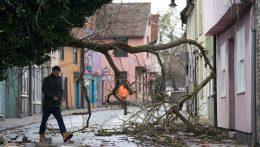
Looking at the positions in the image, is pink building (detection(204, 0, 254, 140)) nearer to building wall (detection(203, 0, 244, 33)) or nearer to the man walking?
building wall (detection(203, 0, 244, 33))

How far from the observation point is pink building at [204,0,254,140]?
46.2 ft

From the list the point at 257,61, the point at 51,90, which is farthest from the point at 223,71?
the point at 51,90

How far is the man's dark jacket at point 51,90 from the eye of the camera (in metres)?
15.2

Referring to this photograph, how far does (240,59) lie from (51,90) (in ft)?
15.8

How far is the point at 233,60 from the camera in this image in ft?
58.1

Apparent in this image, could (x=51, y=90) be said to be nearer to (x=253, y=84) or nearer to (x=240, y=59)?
(x=240, y=59)

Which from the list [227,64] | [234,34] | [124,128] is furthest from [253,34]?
[124,128]

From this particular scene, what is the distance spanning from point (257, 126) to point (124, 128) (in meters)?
5.59

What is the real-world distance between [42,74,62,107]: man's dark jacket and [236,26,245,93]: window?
4602 mm

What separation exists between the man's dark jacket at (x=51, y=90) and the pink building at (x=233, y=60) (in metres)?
4.58

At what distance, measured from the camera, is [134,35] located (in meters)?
64.1

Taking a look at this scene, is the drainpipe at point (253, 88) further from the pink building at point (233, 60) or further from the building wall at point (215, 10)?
the building wall at point (215, 10)

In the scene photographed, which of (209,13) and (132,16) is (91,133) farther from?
(132,16)

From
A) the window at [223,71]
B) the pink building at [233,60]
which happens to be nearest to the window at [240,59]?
the pink building at [233,60]
